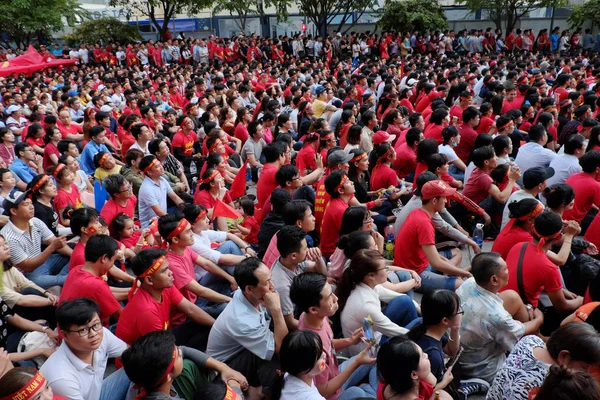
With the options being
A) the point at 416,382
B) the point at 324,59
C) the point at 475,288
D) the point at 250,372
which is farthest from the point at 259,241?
the point at 324,59

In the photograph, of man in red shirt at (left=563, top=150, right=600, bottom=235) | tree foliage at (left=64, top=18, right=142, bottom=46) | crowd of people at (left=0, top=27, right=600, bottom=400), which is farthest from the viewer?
tree foliage at (left=64, top=18, right=142, bottom=46)

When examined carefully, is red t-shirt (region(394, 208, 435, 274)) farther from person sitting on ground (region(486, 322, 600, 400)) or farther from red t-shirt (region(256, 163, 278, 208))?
red t-shirt (region(256, 163, 278, 208))

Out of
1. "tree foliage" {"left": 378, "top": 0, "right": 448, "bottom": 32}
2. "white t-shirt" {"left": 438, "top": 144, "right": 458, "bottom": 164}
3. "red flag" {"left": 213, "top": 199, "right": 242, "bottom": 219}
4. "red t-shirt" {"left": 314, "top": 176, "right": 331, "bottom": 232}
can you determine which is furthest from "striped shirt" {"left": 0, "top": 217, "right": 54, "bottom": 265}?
"tree foliage" {"left": 378, "top": 0, "right": 448, "bottom": 32}

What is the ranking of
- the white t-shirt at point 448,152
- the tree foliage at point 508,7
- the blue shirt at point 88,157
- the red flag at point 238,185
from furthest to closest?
the tree foliage at point 508,7 → the blue shirt at point 88,157 → the white t-shirt at point 448,152 → the red flag at point 238,185


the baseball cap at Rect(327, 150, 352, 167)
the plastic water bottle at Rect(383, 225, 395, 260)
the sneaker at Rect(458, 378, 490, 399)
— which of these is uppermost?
the baseball cap at Rect(327, 150, 352, 167)

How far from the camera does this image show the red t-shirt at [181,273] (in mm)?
3824

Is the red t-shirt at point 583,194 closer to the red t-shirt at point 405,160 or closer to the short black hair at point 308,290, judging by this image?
the red t-shirt at point 405,160

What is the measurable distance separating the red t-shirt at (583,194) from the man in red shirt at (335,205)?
2261 mm

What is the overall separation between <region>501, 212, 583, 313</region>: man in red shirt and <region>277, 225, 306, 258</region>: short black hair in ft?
5.16

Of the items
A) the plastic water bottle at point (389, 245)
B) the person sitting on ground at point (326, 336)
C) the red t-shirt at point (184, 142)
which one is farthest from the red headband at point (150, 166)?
the person sitting on ground at point (326, 336)

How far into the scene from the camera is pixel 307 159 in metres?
6.96

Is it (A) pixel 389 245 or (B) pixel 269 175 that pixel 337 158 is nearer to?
(B) pixel 269 175

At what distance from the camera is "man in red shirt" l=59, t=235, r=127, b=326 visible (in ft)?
11.7

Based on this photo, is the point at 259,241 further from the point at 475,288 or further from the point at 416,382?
the point at 416,382
